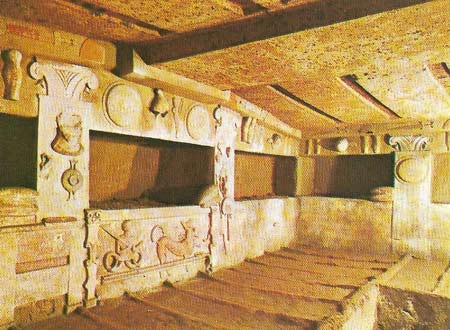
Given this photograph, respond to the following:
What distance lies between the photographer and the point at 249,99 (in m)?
4.50

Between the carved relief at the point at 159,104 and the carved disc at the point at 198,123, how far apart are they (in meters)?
0.40

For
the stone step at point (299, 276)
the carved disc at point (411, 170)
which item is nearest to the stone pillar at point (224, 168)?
the stone step at point (299, 276)

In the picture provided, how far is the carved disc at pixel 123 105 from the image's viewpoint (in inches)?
119

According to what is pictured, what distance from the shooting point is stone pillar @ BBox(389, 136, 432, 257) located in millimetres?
5105

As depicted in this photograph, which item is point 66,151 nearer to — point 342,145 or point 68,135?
point 68,135

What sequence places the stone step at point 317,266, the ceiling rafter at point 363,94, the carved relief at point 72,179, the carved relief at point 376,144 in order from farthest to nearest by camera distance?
the carved relief at point 376,144
the stone step at point 317,266
the ceiling rafter at point 363,94
the carved relief at point 72,179

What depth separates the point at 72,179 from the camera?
108 inches

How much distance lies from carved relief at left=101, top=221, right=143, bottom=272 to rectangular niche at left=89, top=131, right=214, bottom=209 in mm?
394

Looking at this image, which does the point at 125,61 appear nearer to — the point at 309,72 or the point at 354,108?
the point at 309,72

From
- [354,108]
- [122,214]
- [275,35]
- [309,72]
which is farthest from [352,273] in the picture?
[275,35]

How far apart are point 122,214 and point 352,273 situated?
9.28 ft

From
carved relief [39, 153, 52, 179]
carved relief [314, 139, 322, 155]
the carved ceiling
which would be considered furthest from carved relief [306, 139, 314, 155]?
carved relief [39, 153, 52, 179]

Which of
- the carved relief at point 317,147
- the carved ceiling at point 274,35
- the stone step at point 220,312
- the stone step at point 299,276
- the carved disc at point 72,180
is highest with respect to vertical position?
the carved ceiling at point 274,35

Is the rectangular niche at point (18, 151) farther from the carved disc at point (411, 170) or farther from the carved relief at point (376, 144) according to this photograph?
the carved disc at point (411, 170)
